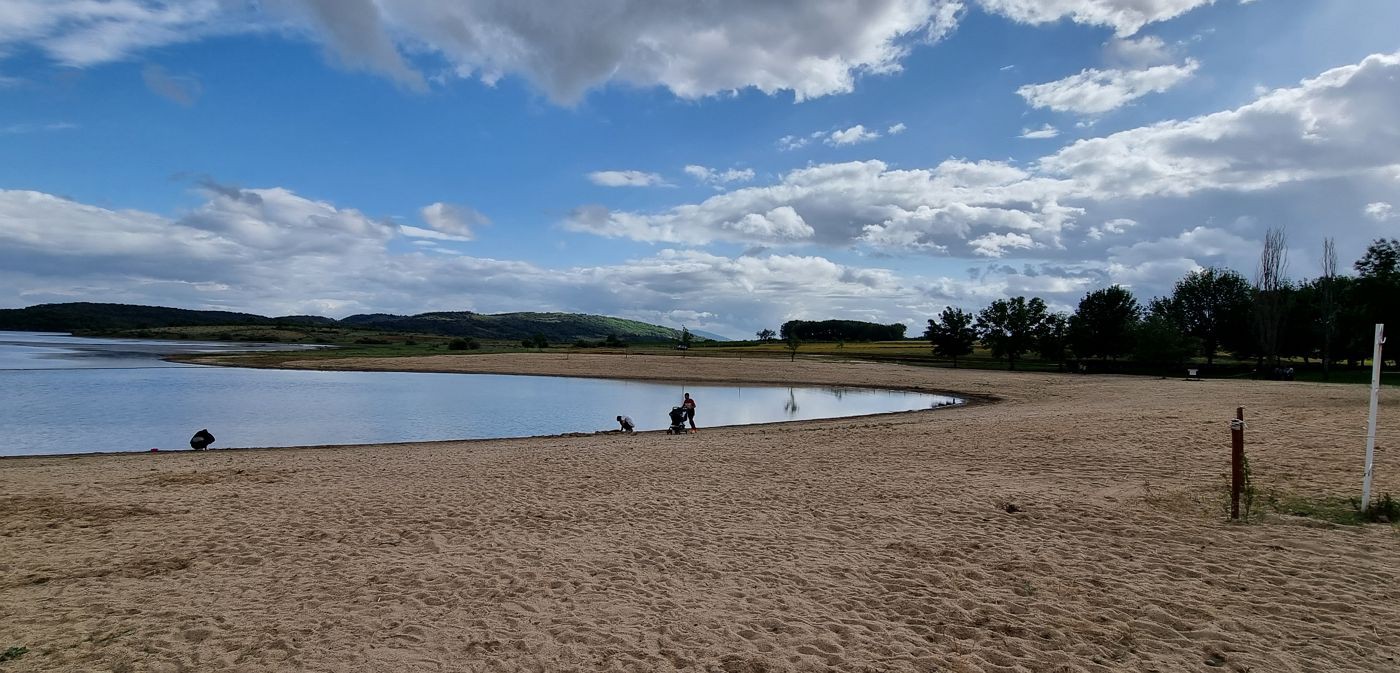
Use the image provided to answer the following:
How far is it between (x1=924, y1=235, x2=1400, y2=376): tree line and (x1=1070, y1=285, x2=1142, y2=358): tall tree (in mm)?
84

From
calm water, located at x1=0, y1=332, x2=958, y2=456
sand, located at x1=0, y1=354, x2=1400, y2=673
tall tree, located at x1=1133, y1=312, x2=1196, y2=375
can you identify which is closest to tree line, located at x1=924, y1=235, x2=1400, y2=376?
tall tree, located at x1=1133, y1=312, x2=1196, y2=375

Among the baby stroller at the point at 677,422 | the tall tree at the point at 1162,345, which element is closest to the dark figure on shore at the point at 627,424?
the baby stroller at the point at 677,422

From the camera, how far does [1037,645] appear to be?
4.93 meters

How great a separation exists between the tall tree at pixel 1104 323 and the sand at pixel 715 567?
5368 centimetres

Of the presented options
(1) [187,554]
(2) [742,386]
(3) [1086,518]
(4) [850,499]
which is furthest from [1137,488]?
(2) [742,386]

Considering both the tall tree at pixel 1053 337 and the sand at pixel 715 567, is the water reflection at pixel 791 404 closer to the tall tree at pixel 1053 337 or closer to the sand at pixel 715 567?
the sand at pixel 715 567

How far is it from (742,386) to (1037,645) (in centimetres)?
4410

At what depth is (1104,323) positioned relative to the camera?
204 feet

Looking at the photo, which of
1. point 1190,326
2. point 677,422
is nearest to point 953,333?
point 1190,326

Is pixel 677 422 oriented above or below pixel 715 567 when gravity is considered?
below

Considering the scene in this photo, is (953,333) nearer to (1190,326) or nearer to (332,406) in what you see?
(1190,326)

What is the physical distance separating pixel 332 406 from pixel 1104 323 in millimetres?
63461

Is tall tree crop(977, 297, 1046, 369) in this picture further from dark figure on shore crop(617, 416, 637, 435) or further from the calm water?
dark figure on shore crop(617, 416, 637, 435)

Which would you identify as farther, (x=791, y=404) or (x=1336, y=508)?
(x=791, y=404)
